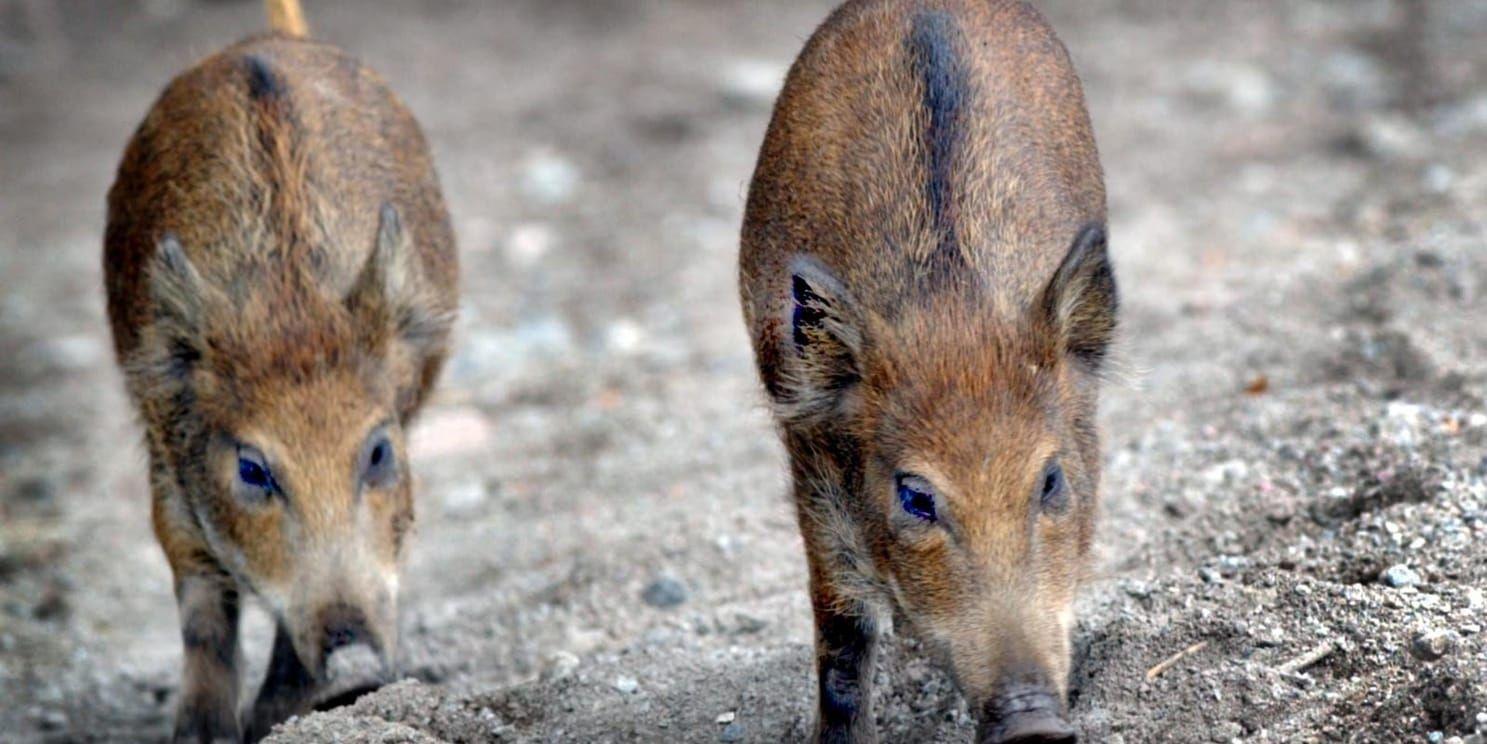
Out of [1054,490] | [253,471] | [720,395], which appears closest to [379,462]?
[253,471]

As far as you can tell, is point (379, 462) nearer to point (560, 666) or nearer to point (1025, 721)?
point (560, 666)

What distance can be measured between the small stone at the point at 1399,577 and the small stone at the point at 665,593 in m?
2.26

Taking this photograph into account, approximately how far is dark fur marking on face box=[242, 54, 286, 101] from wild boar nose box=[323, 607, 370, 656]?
1.87 metres

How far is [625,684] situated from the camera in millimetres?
4875

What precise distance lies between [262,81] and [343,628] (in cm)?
201

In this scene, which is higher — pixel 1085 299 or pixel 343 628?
pixel 1085 299

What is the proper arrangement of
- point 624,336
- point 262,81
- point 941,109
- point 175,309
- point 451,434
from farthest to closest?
point 624,336, point 451,434, point 262,81, point 175,309, point 941,109

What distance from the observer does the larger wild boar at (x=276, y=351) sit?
495 cm

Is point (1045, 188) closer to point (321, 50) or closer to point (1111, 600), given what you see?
point (1111, 600)

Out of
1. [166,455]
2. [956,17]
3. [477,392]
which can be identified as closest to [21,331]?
[477,392]

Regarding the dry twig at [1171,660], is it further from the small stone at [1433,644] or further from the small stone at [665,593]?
the small stone at [665,593]

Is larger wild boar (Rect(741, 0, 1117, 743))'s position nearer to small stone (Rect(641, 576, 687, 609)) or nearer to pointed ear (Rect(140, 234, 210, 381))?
small stone (Rect(641, 576, 687, 609))

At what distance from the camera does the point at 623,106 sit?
37.6 feet

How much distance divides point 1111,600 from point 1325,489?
862 millimetres
